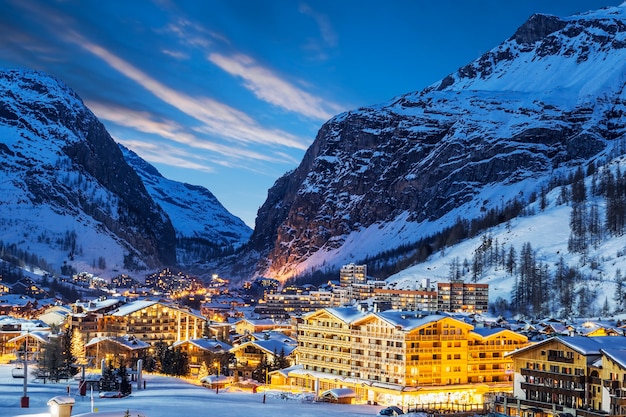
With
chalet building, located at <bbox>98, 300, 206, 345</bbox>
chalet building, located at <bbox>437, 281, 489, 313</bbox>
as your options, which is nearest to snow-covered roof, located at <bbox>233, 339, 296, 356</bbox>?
chalet building, located at <bbox>98, 300, 206, 345</bbox>

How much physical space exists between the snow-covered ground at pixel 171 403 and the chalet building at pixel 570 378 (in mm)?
14880

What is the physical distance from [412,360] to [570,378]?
2122 cm

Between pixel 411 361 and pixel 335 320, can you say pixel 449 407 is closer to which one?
pixel 411 361

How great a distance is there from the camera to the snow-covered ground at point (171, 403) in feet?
182

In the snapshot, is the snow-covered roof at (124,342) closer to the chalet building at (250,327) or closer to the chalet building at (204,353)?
the chalet building at (204,353)

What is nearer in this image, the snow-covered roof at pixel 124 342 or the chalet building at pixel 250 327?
the snow-covered roof at pixel 124 342

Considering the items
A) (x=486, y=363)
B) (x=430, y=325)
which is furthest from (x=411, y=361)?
(x=486, y=363)

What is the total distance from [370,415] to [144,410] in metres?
21.2

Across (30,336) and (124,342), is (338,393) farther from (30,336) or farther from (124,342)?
(30,336)

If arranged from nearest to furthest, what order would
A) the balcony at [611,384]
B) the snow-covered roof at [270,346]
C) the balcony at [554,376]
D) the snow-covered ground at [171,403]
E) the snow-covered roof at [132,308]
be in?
the snow-covered ground at [171,403] → the balcony at [611,384] → the balcony at [554,376] → the snow-covered roof at [270,346] → the snow-covered roof at [132,308]

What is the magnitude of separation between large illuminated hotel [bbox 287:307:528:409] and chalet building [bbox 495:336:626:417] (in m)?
10.2

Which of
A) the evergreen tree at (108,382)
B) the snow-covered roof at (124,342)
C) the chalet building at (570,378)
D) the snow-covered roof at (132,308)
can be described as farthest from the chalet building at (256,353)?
the chalet building at (570,378)

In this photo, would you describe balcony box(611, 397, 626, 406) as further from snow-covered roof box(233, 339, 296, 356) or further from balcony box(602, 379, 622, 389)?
snow-covered roof box(233, 339, 296, 356)

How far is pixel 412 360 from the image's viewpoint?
8894cm
